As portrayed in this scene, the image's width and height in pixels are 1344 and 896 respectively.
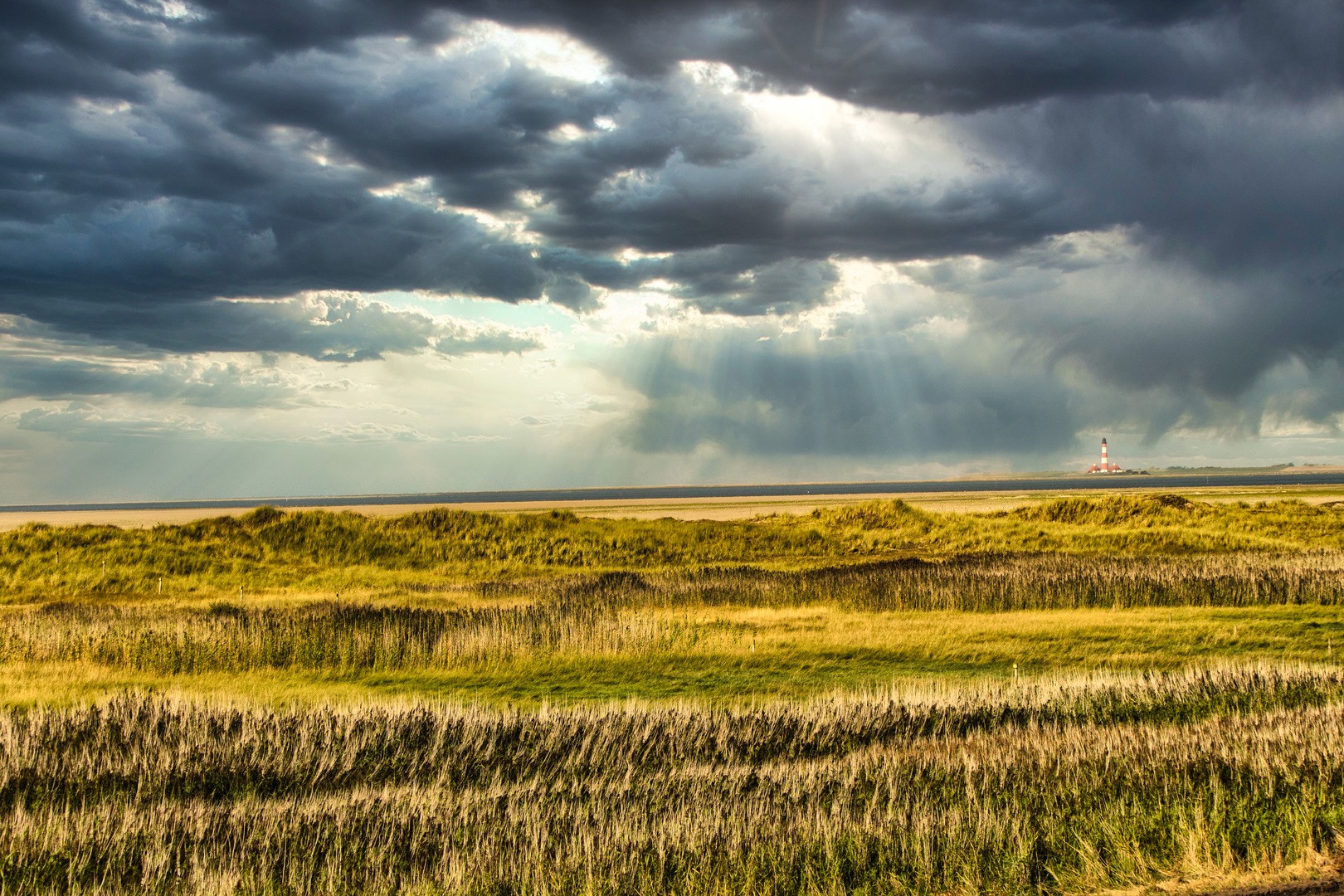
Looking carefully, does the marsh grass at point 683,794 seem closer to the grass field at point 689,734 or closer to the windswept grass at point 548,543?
the grass field at point 689,734

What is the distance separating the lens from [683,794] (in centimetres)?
900

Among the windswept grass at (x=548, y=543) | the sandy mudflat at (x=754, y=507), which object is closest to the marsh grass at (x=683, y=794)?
the windswept grass at (x=548, y=543)

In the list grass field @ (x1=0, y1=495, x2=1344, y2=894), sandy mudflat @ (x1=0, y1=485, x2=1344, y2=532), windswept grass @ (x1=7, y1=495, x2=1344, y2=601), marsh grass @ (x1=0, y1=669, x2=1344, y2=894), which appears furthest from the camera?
sandy mudflat @ (x1=0, y1=485, x2=1344, y2=532)

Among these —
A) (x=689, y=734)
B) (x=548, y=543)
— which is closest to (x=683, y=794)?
(x=689, y=734)

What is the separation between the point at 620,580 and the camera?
3072 centimetres

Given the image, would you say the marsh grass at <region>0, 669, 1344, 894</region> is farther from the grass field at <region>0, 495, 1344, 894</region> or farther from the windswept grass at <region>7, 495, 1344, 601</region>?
the windswept grass at <region>7, 495, 1344, 601</region>

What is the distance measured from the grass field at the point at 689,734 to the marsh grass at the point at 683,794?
1.9 inches

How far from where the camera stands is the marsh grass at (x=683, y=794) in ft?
23.1

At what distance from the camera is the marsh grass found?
23.1 feet

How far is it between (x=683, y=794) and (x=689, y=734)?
7.66ft

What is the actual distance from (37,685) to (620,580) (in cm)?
1765

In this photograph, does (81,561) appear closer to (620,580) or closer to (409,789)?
(620,580)

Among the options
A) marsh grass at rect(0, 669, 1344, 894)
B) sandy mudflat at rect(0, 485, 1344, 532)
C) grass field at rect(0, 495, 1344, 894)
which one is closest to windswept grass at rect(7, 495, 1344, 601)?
grass field at rect(0, 495, 1344, 894)

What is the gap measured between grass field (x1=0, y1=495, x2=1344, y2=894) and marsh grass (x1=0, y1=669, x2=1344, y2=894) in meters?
0.05
